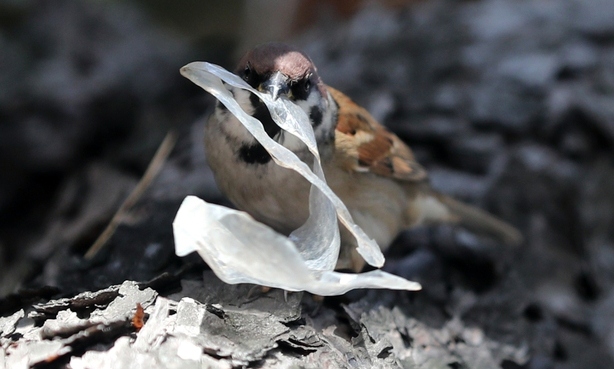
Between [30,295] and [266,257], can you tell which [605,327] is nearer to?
[266,257]

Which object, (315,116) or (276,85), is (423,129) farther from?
(276,85)

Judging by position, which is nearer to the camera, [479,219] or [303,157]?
[303,157]

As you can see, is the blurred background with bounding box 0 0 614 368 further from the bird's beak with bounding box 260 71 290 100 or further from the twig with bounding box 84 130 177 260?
the bird's beak with bounding box 260 71 290 100

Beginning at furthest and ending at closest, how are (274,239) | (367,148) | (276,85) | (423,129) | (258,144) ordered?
(423,129), (367,148), (258,144), (276,85), (274,239)

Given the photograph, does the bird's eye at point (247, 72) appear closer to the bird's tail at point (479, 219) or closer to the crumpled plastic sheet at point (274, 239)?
the crumpled plastic sheet at point (274, 239)

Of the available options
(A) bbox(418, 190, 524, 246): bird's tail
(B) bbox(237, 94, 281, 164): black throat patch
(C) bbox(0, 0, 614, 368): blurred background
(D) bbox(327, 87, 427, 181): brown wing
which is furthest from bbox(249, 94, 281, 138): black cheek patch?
(A) bbox(418, 190, 524, 246): bird's tail

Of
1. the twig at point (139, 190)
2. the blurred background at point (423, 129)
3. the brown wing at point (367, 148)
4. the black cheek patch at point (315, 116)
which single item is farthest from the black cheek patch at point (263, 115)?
the twig at point (139, 190)

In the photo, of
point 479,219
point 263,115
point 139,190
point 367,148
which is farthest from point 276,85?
point 479,219
